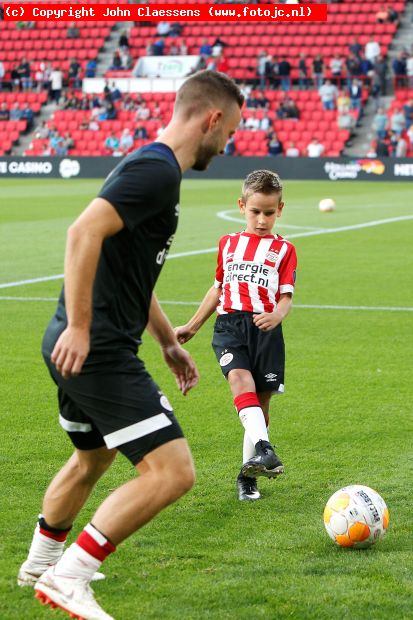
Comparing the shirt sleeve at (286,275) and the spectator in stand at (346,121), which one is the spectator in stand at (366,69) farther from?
the shirt sleeve at (286,275)

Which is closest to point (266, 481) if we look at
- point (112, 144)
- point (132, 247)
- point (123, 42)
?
point (132, 247)

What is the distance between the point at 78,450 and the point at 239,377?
1649 millimetres

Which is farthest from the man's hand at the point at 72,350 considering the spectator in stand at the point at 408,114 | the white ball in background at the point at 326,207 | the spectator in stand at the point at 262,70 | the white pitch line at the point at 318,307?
the spectator in stand at the point at 262,70

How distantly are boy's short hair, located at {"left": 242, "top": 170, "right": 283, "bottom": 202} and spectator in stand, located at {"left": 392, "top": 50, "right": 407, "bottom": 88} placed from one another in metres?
34.6

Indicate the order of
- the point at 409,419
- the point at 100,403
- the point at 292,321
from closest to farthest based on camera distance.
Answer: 1. the point at 100,403
2. the point at 409,419
3. the point at 292,321

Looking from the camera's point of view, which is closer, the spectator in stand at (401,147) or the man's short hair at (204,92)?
the man's short hair at (204,92)

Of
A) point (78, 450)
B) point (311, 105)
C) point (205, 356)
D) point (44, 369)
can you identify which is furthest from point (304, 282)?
Answer: point (311, 105)

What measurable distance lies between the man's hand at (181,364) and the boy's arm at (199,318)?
966 mm

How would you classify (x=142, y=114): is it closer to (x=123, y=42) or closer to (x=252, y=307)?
(x=123, y=42)

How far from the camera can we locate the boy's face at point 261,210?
5684mm

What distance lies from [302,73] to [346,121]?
9.61ft

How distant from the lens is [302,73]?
40125 millimetres

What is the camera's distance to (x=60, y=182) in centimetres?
3528

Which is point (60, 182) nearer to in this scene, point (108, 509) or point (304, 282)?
point (304, 282)
